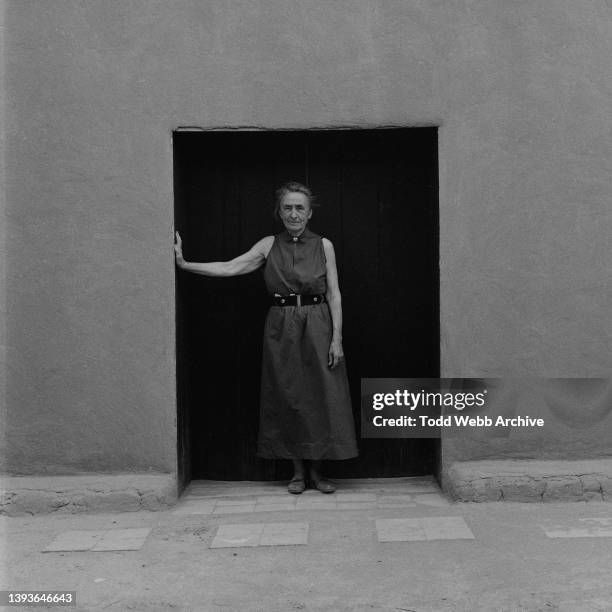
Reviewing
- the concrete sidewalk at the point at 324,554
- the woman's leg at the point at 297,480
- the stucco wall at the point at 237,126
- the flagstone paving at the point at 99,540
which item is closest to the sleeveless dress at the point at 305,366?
the woman's leg at the point at 297,480

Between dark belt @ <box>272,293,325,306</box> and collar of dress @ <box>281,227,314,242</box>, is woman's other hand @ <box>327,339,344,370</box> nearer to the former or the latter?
dark belt @ <box>272,293,325,306</box>

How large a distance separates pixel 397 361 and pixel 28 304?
7.43 feet

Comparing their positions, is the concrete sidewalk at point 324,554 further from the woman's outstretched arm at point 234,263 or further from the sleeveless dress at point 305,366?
Answer: the woman's outstretched arm at point 234,263

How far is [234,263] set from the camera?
544cm

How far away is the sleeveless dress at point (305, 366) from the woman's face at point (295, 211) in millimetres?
79

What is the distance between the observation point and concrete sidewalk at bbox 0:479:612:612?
3.71 m

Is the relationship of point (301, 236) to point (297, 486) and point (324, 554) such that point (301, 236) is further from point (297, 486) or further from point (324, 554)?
point (324, 554)

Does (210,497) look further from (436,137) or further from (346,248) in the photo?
(436,137)

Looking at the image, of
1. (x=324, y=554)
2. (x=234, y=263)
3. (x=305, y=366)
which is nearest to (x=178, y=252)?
(x=234, y=263)

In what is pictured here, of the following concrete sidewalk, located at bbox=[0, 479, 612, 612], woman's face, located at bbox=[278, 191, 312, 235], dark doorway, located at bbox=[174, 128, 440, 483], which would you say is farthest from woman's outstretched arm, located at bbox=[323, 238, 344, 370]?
concrete sidewalk, located at bbox=[0, 479, 612, 612]

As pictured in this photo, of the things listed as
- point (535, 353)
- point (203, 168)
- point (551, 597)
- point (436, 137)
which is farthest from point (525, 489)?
point (203, 168)

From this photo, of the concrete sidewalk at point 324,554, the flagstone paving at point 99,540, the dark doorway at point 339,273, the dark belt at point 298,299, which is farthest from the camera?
the dark doorway at point 339,273

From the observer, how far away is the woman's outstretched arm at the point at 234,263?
5331 mm

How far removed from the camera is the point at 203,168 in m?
5.73
